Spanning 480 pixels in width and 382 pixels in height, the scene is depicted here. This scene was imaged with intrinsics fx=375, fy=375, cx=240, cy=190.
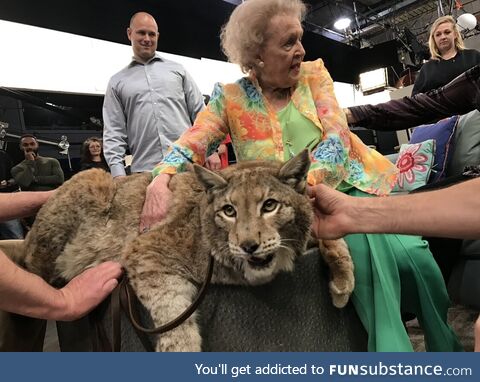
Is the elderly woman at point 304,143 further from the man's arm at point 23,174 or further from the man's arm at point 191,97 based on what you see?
the man's arm at point 23,174

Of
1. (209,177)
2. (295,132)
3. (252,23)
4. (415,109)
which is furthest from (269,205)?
(415,109)

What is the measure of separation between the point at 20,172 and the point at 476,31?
37.7 ft

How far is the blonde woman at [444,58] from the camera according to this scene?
12.7 ft

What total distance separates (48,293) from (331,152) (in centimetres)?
122

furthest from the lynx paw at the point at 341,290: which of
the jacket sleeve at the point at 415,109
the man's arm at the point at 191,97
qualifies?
the man's arm at the point at 191,97

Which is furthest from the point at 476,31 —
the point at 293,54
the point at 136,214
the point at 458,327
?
the point at 136,214

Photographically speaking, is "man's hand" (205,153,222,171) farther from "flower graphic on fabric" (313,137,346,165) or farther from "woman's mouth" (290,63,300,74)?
"flower graphic on fabric" (313,137,346,165)

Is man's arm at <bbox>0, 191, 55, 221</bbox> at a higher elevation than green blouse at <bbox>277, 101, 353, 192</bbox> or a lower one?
lower

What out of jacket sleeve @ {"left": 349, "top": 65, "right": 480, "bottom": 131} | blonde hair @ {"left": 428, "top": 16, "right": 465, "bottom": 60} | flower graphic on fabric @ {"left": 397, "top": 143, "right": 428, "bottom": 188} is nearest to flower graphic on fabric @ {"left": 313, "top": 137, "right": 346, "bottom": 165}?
jacket sleeve @ {"left": 349, "top": 65, "right": 480, "bottom": 131}

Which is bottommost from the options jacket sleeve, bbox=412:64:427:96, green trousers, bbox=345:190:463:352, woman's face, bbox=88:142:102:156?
green trousers, bbox=345:190:463:352

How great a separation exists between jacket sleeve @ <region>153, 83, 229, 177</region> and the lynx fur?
7 centimetres

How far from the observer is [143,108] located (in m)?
3.05

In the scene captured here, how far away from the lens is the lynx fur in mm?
1323

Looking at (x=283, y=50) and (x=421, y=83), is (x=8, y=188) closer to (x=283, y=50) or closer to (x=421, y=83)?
(x=283, y=50)
